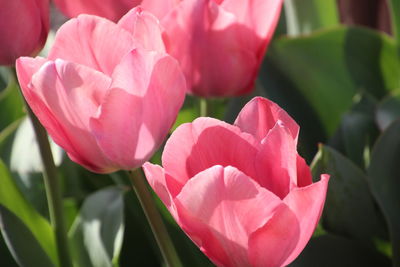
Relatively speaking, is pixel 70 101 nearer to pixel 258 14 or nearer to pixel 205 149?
pixel 205 149

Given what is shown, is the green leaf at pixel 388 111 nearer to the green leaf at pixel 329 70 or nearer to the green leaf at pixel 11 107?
the green leaf at pixel 329 70

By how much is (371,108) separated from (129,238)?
0.27m

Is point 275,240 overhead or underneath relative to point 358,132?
overhead

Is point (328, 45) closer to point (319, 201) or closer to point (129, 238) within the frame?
point (129, 238)

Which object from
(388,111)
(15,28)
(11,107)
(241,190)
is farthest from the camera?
(11,107)

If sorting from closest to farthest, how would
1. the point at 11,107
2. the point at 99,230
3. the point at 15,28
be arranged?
the point at 15,28
the point at 99,230
the point at 11,107

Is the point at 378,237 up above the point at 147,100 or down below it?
below

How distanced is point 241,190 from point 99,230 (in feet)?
0.95

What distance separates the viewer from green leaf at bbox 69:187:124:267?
2.19 feet

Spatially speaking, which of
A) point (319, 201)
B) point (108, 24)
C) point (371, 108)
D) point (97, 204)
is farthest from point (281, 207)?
point (371, 108)

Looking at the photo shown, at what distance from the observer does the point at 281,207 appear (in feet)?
1.40

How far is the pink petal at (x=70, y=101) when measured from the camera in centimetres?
47

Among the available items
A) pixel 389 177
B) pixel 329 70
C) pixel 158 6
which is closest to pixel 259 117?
pixel 158 6

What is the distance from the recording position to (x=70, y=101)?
48cm
